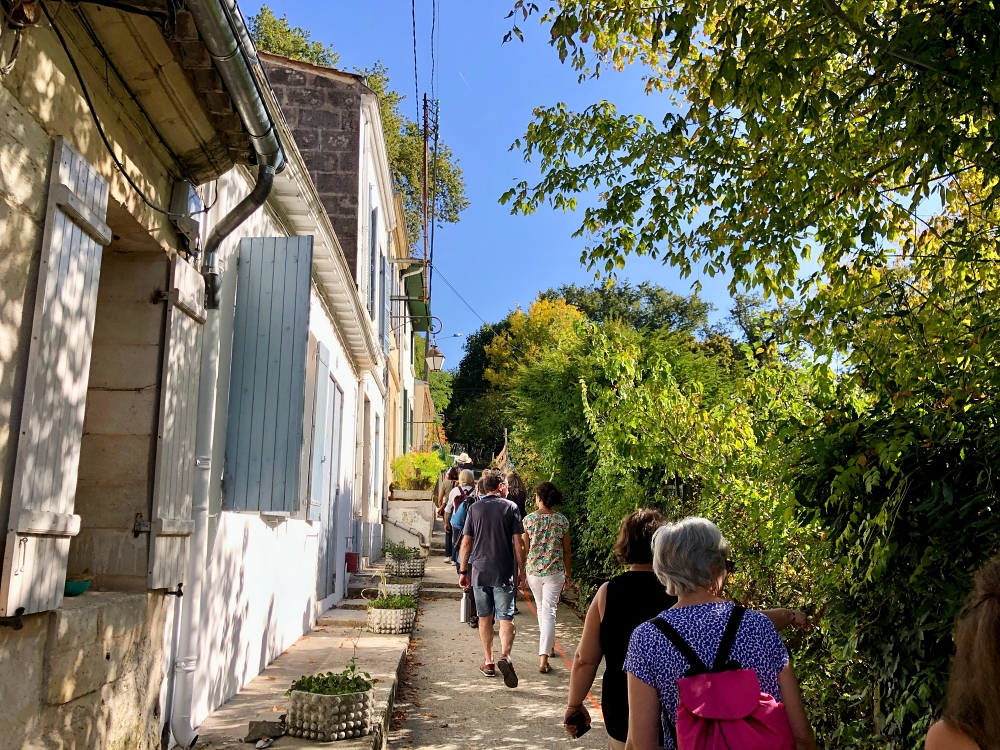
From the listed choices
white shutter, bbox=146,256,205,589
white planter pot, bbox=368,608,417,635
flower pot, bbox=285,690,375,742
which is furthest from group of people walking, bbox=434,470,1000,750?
white planter pot, bbox=368,608,417,635

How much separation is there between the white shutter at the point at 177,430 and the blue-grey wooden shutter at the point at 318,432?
343 centimetres

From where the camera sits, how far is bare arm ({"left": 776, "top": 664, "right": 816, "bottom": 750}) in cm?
241

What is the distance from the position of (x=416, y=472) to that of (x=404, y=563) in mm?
7831

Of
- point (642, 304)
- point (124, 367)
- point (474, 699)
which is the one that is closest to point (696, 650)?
point (124, 367)

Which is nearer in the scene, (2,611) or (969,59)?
(2,611)

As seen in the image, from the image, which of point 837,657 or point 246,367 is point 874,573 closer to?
point 837,657

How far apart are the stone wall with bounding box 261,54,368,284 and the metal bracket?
9477 millimetres

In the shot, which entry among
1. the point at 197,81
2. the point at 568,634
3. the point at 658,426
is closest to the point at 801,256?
the point at 658,426

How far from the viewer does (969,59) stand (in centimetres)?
335

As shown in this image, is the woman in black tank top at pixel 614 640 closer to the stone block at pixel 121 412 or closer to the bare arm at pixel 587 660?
the bare arm at pixel 587 660

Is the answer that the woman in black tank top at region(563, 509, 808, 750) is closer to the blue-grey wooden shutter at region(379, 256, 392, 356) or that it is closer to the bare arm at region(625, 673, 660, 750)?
the bare arm at region(625, 673, 660, 750)

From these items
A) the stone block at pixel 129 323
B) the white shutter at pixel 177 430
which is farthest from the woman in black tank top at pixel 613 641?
the stone block at pixel 129 323

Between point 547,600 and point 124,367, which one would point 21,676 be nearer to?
point 124,367

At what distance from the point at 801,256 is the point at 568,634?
5994mm
